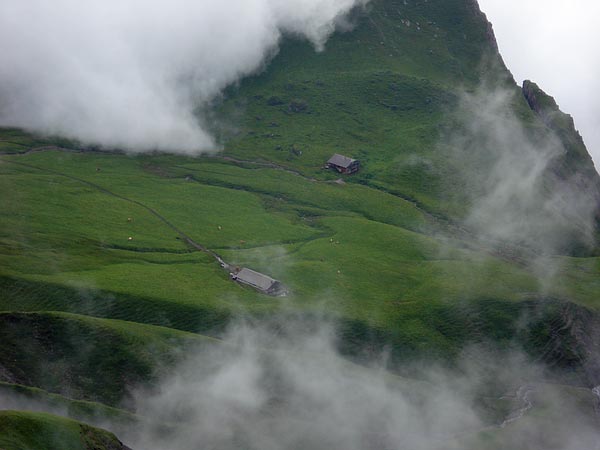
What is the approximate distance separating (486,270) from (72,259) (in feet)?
349

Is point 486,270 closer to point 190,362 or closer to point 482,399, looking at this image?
point 482,399

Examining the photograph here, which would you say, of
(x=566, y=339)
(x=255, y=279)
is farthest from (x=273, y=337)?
(x=566, y=339)

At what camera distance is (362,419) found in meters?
124

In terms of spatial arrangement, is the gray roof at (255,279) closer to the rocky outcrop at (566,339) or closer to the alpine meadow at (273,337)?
the alpine meadow at (273,337)

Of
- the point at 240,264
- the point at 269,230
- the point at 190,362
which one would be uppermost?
the point at 269,230

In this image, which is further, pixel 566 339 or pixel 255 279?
pixel 255 279

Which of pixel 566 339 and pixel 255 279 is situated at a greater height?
pixel 566 339

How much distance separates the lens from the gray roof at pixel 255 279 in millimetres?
157750

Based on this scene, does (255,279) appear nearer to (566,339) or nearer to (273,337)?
(273,337)

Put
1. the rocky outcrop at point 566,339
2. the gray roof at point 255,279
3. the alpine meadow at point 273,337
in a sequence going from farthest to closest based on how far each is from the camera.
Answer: the gray roof at point 255,279, the rocky outcrop at point 566,339, the alpine meadow at point 273,337

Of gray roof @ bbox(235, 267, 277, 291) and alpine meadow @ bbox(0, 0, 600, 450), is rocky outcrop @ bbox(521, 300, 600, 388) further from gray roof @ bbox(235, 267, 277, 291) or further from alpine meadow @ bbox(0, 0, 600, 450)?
gray roof @ bbox(235, 267, 277, 291)

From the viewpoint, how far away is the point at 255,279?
16012cm

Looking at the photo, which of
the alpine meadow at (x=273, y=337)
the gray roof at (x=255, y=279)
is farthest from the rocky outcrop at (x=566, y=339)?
the gray roof at (x=255, y=279)

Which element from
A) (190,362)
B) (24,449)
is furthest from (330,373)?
(24,449)
